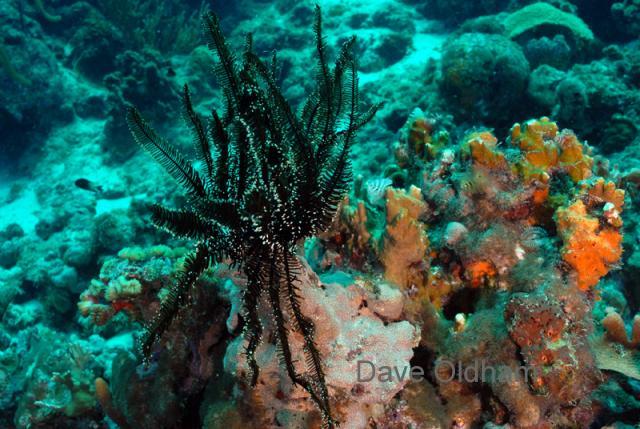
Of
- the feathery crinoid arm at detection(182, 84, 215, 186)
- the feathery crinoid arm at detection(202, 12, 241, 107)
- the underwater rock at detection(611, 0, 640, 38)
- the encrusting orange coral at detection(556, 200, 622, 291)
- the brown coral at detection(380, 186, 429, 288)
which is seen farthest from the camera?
the underwater rock at detection(611, 0, 640, 38)

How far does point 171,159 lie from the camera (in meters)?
2.50

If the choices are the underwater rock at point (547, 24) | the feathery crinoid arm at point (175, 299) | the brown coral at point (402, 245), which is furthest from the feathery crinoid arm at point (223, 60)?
the underwater rock at point (547, 24)

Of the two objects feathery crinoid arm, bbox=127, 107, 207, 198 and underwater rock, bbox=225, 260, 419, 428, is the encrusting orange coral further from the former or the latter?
feathery crinoid arm, bbox=127, 107, 207, 198

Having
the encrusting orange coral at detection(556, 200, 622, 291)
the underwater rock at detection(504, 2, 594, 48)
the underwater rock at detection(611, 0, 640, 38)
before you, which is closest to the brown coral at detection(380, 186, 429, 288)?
the encrusting orange coral at detection(556, 200, 622, 291)

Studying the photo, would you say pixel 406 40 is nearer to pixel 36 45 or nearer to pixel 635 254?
pixel 635 254

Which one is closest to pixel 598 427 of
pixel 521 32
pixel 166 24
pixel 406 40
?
pixel 521 32

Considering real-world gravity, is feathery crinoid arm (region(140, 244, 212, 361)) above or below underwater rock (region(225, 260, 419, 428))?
above

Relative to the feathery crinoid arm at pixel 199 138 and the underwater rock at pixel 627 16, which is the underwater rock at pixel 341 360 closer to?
the feathery crinoid arm at pixel 199 138

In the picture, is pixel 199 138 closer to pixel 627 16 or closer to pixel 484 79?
pixel 484 79

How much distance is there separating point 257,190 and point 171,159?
28.1 inches

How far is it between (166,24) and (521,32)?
1261cm

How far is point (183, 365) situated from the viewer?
3182 millimetres

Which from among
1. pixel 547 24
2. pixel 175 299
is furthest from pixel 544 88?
pixel 175 299

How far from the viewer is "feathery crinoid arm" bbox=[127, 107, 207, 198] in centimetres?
249
